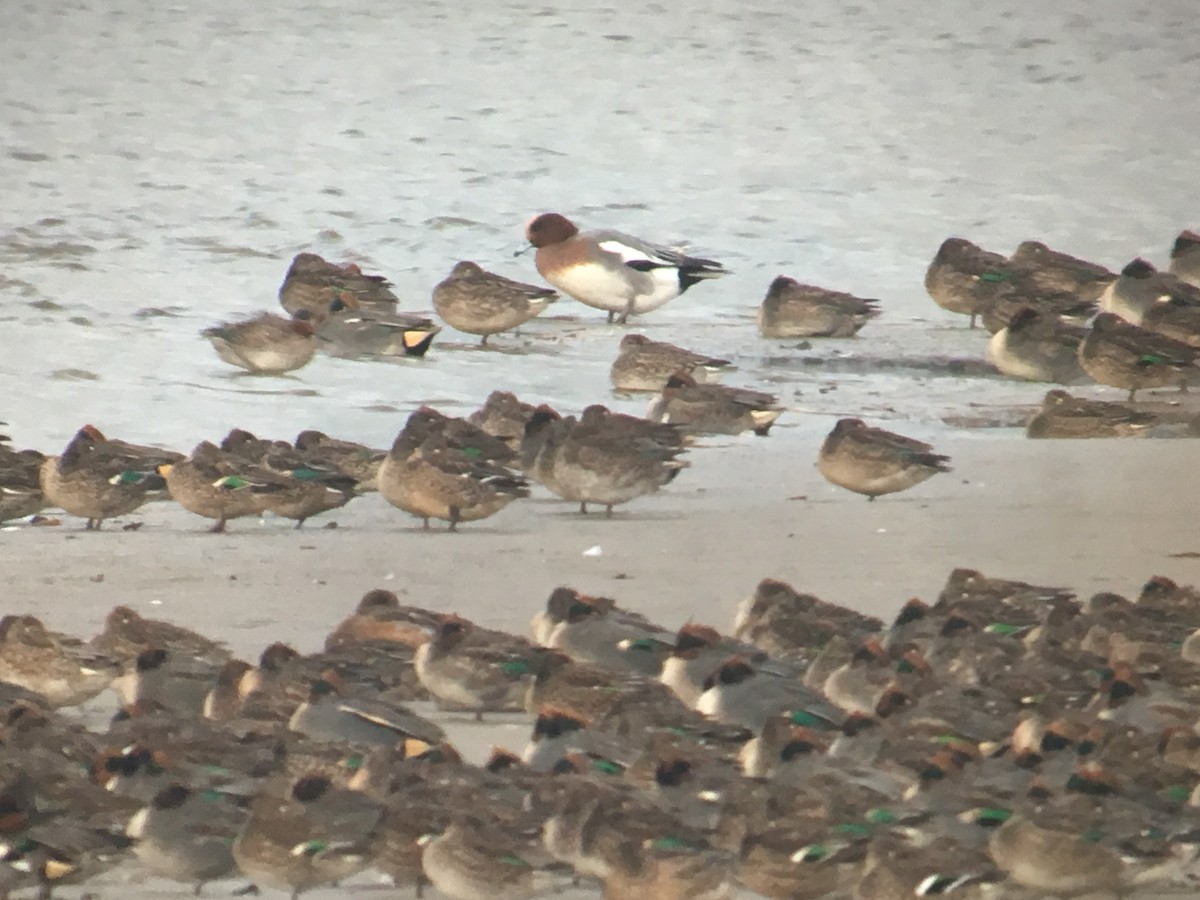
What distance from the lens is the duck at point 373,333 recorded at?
47.8 feet

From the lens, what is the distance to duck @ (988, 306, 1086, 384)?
13.6 metres

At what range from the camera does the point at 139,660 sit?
7352mm

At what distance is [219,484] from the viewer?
9867 mm

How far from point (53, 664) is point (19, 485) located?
8.99ft

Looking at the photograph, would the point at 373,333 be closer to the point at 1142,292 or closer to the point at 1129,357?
the point at 1129,357

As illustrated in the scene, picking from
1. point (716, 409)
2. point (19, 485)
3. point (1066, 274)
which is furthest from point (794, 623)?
point (1066, 274)

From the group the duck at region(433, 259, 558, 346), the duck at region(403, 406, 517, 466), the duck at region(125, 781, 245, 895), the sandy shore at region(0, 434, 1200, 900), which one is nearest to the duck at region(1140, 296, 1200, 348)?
the sandy shore at region(0, 434, 1200, 900)

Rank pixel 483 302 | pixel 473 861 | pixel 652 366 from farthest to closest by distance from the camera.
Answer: pixel 483 302
pixel 652 366
pixel 473 861

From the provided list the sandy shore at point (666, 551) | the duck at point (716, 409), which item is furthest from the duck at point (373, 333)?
the sandy shore at point (666, 551)

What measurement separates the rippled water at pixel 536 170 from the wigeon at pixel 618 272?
21 centimetres

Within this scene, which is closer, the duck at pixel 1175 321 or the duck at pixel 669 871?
the duck at pixel 669 871

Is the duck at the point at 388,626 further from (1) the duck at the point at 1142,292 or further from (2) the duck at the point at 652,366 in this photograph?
(1) the duck at the point at 1142,292

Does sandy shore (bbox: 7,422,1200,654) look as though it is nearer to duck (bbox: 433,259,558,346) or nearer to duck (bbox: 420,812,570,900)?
duck (bbox: 420,812,570,900)

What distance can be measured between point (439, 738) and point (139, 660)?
3.89 feet
